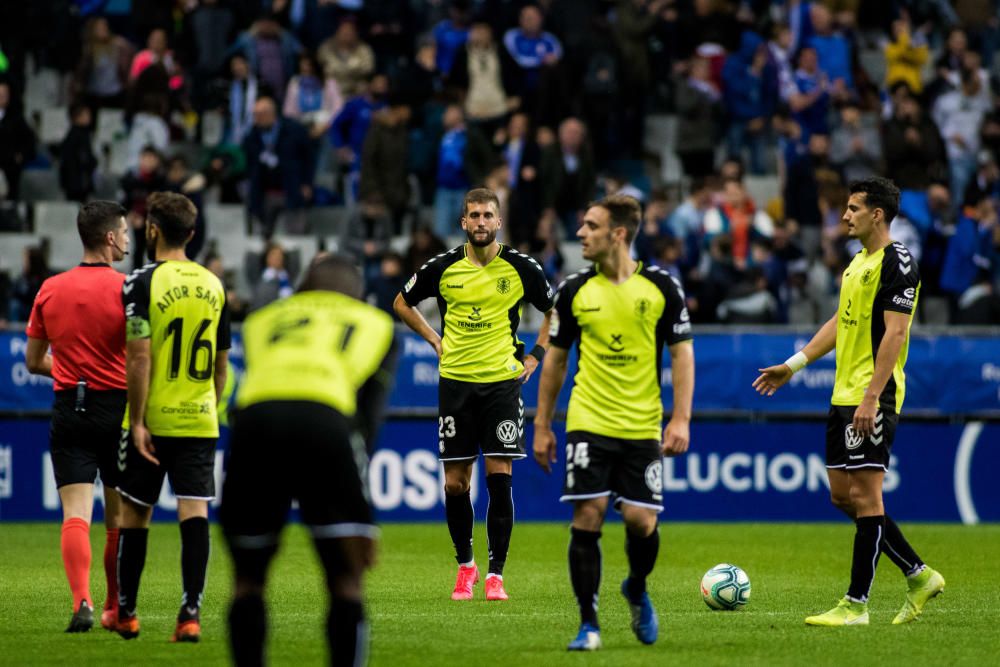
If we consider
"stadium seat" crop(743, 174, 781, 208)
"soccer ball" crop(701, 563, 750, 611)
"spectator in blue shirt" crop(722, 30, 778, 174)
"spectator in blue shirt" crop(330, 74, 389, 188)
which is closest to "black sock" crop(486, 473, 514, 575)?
"soccer ball" crop(701, 563, 750, 611)

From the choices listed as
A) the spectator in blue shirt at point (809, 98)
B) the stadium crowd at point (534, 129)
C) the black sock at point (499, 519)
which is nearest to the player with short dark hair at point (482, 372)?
the black sock at point (499, 519)

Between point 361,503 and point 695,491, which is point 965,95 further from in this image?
point 361,503

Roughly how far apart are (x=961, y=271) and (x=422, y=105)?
7.86 m

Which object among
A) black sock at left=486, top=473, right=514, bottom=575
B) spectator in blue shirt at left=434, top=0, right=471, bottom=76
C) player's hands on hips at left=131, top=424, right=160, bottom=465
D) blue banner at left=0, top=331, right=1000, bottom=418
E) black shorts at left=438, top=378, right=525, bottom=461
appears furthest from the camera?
spectator in blue shirt at left=434, top=0, right=471, bottom=76

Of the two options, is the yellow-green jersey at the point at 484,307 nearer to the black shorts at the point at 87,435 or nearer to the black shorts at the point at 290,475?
the black shorts at the point at 87,435

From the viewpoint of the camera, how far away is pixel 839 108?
84.2 feet

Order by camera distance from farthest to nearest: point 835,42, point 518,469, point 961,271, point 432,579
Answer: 1. point 835,42
2. point 961,271
3. point 518,469
4. point 432,579

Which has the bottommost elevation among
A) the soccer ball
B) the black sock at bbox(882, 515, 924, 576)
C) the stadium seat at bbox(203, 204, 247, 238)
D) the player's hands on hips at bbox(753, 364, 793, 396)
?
the soccer ball

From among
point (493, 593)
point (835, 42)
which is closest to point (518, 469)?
point (493, 593)

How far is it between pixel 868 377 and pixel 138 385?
432 cm

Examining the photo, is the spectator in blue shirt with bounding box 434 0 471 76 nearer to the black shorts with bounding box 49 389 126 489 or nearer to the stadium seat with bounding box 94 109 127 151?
the stadium seat with bounding box 94 109 127 151

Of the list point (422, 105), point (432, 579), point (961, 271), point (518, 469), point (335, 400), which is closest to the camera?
point (335, 400)

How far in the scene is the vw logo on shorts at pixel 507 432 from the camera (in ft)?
38.8

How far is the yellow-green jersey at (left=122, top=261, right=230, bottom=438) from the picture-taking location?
29.7 feet
